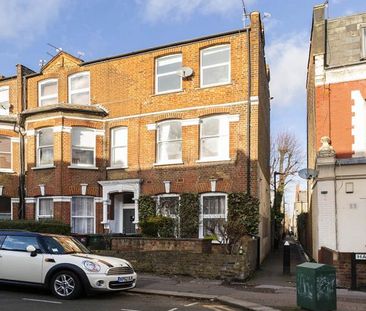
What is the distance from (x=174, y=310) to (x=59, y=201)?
12.9 meters

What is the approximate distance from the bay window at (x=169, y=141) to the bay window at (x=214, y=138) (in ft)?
3.52

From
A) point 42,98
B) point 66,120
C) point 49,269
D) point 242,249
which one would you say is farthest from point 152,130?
point 49,269

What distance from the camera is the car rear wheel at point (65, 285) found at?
10586mm

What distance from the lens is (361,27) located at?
1673 cm

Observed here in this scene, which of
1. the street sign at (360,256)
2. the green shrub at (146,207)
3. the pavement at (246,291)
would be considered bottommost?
the pavement at (246,291)

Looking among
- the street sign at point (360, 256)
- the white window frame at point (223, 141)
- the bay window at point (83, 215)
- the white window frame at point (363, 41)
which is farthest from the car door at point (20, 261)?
the white window frame at point (363, 41)

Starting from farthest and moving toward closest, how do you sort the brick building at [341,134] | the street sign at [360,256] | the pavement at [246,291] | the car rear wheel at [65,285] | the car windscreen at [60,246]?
1. the brick building at [341,134]
2. the street sign at [360,256]
3. the car windscreen at [60,246]
4. the car rear wheel at [65,285]
5. the pavement at [246,291]

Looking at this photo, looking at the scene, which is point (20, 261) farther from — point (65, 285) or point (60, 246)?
point (65, 285)

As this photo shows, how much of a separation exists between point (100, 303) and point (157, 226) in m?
8.02

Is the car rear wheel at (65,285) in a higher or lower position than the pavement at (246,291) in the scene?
higher

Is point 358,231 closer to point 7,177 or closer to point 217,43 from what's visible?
point 217,43

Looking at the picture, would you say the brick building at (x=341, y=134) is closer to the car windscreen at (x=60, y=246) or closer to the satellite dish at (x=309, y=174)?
the satellite dish at (x=309, y=174)

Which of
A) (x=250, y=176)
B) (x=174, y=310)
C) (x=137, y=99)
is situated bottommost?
(x=174, y=310)

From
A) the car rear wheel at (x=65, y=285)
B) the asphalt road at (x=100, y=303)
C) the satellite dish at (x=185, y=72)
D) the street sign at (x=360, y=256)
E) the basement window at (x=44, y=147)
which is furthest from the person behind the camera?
the basement window at (x=44, y=147)
